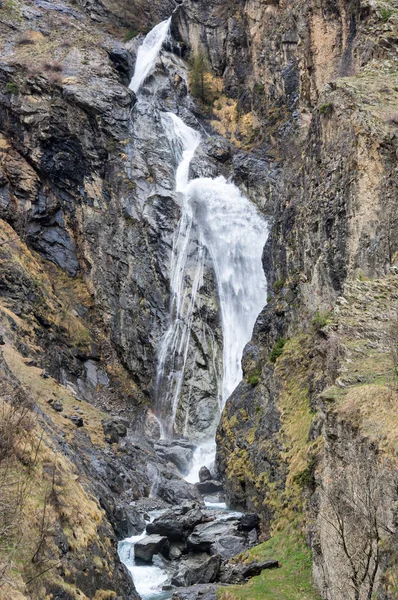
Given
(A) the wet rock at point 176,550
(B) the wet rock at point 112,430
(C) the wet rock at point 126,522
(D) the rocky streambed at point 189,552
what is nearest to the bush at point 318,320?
(D) the rocky streambed at point 189,552

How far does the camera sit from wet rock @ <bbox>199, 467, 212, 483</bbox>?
31609 mm

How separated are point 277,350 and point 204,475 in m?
9.08

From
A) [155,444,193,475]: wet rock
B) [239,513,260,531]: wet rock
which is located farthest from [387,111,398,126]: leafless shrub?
[155,444,193,475]: wet rock

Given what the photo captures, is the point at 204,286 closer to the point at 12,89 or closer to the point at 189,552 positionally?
the point at 12,89

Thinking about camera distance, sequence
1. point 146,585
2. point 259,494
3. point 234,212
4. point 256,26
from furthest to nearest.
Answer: point 256,26 < point 234,212 < point 259,494 < point 146,585

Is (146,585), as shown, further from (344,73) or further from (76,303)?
(344,73)

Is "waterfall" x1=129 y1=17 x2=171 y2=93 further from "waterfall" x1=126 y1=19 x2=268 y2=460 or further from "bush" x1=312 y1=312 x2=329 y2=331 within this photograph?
"bush" x1=312 y1=312 x2=329 y2=331

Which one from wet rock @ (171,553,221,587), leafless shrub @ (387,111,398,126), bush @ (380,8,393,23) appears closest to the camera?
wet rock @ (171,553,221,587)

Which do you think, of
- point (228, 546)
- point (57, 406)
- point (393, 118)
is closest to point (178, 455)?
point (57, 406)

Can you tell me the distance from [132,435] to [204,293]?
1300 centimetres

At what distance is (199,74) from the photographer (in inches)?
2386

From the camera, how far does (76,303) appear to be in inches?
1703

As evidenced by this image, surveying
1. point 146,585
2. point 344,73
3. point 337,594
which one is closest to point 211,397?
point 146,585

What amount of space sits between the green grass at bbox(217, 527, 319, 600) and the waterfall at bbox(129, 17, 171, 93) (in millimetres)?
48204
